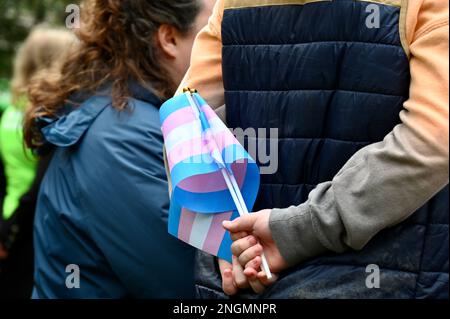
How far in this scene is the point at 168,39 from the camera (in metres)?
3.20

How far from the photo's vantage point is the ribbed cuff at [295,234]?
2002 mm

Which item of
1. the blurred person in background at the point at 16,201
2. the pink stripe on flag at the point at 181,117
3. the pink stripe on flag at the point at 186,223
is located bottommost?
the blurred person in background at the point at 16,201

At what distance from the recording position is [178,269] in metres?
2.92

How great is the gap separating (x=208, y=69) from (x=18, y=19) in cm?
945

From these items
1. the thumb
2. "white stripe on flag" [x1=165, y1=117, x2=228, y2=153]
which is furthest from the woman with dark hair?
the thumb

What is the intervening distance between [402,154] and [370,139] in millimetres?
163

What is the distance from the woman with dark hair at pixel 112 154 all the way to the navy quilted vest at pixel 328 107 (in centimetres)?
75

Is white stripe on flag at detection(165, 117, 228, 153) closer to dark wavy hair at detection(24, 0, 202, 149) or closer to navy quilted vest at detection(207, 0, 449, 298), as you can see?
navy quilted vest at detection(207, 0, 449, 298)

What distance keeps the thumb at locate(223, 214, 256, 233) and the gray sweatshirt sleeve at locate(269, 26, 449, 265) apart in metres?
0.12

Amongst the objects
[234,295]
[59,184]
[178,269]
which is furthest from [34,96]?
[234,295]

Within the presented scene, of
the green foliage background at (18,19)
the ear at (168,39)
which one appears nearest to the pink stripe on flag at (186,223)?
the ear at (168,39)

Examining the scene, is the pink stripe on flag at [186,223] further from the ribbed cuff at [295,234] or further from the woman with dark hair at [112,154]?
the woman with dark hair at [112,154]

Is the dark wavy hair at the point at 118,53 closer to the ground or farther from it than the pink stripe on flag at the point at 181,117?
farther from it

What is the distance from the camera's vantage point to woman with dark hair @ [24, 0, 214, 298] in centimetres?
292
